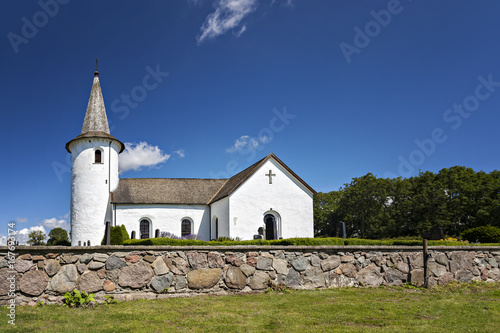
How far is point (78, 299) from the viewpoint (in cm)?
762

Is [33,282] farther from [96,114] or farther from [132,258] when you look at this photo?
[96,114]

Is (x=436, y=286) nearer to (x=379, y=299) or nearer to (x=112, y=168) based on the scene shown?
(x=379, y=299)

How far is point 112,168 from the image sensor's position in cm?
2755

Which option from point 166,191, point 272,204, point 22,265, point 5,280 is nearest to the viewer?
point 5,280

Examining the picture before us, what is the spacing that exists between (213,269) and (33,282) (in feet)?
12.7

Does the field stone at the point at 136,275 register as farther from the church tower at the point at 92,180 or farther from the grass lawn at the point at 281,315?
the church tower at the point at 92,180

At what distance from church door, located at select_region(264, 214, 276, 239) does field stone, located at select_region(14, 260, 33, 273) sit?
58.0ft

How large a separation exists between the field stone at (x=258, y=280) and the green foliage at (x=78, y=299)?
3672 millimetres

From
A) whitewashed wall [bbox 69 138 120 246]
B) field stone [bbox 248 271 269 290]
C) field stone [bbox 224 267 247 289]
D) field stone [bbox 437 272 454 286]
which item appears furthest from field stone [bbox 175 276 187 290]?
whitewashed wall [bbox 69 138 120 246]

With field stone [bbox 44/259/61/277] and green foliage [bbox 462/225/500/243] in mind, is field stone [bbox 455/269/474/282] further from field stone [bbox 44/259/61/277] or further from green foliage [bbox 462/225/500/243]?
field stone [bbox 44/259/61/277]

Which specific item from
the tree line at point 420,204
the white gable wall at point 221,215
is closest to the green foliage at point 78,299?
the white gable wall at point 221,215

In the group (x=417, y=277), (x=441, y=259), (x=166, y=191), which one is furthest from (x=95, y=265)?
(x=166, y=191)

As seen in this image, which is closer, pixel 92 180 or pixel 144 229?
pixel 92 180

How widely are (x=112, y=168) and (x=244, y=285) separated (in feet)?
69.7
